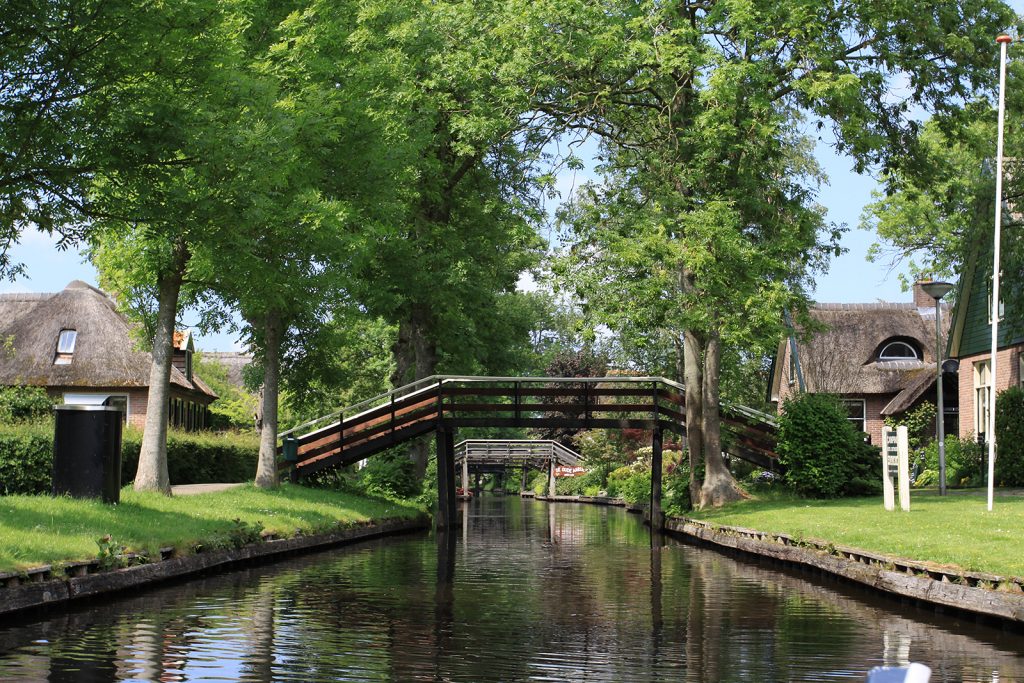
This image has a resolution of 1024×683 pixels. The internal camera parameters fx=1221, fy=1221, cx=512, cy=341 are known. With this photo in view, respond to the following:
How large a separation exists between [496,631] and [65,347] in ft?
133

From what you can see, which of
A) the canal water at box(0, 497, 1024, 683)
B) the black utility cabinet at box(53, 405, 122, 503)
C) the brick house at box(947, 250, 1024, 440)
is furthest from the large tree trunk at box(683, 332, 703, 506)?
the black utility cabinet at box(53, 405, 122, 503)

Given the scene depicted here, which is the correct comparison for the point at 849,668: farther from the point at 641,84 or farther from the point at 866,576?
the point at 641,84

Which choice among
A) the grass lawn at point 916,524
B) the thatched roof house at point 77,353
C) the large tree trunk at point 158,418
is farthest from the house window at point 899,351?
the large tree trunk at point 158,418

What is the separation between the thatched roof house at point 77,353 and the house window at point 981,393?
100 ft

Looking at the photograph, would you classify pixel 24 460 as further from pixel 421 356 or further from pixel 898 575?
pixel 898 575

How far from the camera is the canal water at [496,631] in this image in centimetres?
1035

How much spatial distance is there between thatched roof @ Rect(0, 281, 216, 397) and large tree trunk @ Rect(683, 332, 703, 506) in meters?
24.0

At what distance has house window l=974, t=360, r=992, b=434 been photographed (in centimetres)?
3631

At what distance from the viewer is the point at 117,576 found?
1561cm

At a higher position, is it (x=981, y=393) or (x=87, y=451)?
(x=981, y=393)

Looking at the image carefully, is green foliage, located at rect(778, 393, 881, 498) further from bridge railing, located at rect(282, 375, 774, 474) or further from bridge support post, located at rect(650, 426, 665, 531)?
bridge support post, located at rect(650, 426, 665, 531)

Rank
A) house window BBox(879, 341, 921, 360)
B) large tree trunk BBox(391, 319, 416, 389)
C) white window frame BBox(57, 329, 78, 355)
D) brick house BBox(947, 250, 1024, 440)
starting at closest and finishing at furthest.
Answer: brick house BBox(947, 250, 1024, 440) → large tree trunk BBox(391, 319, 416, 389) → white window frame BBox(57, 329, 78, 355) → house window BBox(879, 341, 921, 360)

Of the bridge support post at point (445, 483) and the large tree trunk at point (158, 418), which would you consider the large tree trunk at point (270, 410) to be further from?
the large tree trunk at point (158, 418)

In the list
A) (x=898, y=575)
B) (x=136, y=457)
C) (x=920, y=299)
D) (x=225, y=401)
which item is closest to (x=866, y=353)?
(x=920, y=299)
